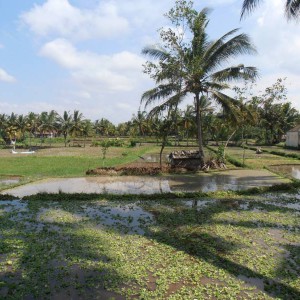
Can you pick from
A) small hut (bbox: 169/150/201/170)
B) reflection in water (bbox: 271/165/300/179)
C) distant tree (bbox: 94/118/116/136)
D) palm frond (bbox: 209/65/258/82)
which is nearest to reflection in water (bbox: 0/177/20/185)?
small hut (bbox: 169/150/201/170)

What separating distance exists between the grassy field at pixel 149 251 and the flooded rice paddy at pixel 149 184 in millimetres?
3215

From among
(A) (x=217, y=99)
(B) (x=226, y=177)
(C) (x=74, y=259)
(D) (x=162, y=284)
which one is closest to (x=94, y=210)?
(C) (x=74, y=259)

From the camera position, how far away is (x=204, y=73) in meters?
19.1

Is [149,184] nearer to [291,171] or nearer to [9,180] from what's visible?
[9,180]

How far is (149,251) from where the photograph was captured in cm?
689

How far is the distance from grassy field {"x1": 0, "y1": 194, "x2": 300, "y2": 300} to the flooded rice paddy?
321 centimetres

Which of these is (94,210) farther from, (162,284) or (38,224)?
(162,284)

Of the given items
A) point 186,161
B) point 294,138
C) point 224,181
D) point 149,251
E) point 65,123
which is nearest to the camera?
point 149,251

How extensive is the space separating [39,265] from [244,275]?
12.1 feet

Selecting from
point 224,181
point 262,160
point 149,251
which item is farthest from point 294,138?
point 149,251

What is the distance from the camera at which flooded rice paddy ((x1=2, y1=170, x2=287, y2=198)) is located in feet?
47.1

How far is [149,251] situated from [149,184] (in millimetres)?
9198

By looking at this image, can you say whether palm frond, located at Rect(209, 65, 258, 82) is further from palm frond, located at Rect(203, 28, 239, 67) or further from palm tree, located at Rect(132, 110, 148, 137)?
palm tree, located at Rect(132, 110, 148, 137)

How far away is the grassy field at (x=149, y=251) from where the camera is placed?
5.32 m
